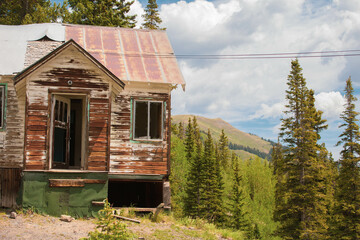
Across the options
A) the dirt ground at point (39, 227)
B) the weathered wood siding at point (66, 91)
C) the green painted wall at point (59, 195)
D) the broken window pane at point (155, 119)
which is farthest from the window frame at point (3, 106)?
the broken window pane at point (155, 119)

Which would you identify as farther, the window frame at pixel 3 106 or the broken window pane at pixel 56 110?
the broken window pane at pixel 56 110

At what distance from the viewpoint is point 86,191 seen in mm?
13469

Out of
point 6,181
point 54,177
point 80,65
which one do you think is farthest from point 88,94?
point 6,181

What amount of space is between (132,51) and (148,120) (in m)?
3.78

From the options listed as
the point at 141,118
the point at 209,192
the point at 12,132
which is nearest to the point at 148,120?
the point at 141,118

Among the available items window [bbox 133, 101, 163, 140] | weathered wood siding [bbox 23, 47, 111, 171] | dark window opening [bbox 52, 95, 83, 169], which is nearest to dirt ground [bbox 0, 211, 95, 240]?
weathered wood siding [bbox 23, 47, 111, 171]

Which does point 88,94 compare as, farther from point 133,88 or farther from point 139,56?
point 139,56

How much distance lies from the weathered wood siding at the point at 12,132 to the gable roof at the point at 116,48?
39.7 inches

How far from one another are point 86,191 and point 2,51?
7.27 m

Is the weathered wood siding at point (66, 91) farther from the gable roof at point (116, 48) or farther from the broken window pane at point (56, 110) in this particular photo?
the gable roof at point (116, 48)

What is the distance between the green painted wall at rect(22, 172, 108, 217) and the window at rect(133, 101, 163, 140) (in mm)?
3197

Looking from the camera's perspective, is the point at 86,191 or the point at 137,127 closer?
the point at 86,191

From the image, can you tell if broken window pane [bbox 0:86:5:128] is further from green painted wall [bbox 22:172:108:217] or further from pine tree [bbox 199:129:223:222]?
pine tree [bbox 199:129:223:222]

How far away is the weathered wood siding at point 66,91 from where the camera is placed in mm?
13305
